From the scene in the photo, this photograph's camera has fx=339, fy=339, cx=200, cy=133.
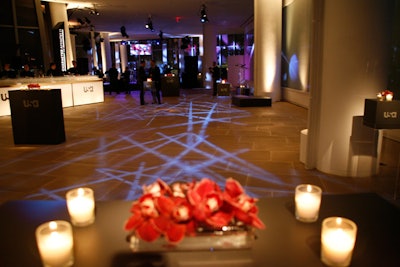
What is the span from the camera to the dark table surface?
1061 millimetres

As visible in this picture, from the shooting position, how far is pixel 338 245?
3.34ft

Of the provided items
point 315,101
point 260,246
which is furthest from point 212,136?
point 260,246

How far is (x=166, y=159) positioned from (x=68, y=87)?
805 cm

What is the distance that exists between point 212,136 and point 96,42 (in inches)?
796

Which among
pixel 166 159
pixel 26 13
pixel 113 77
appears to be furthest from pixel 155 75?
pixel 166 159

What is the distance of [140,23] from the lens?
18.8m

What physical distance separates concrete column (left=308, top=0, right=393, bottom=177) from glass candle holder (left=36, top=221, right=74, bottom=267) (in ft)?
12.0

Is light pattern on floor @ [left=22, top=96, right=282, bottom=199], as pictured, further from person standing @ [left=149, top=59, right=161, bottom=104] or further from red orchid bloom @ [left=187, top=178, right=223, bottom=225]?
person standing @ [left=149, top=59, right=161, bottom=104]

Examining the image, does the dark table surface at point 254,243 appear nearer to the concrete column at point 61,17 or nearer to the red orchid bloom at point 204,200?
the red orchid bloom at point 204,200

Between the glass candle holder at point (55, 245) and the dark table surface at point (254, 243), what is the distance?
2.1 inches

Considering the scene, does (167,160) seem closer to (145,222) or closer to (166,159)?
(166,159)

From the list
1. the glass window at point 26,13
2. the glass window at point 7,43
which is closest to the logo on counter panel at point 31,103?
the glass window at point 7,43

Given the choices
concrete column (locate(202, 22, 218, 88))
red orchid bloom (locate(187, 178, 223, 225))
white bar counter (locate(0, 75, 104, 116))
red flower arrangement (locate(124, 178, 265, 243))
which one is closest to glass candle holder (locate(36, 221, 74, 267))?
red flower arrangement (locate(124, 178, 265, 243))

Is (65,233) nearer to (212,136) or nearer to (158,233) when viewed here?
(158,233)
